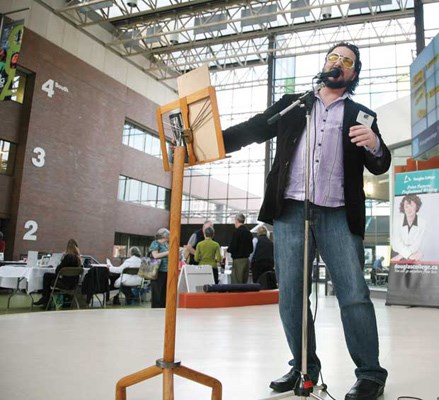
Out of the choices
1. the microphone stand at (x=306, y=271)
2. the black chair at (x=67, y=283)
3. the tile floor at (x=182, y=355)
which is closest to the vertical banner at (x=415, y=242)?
the tile floor at (x=182, y=355)

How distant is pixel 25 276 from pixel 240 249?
3731 millimetres

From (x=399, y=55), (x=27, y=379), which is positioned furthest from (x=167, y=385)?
(x=399, y=55)

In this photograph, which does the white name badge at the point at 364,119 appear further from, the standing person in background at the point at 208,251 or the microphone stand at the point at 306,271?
the standing person in background at the point at 208,251

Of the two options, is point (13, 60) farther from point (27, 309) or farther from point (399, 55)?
point (399, 55)

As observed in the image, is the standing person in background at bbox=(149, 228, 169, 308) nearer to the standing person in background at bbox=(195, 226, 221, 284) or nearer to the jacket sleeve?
the standing person in background at bbox=(195, 226, 221, 284)

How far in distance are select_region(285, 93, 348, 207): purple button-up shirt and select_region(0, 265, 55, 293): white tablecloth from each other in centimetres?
641

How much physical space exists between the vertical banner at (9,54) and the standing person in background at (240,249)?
749 cm

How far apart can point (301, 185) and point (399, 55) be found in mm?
20570

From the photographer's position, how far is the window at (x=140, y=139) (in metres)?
19.2

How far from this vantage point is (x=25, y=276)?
7.25m

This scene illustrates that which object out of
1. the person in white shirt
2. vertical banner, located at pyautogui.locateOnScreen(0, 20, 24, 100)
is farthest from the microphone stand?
vertical banner, located at pyautogui.locateOnScreen(0, 20, 24, 100)

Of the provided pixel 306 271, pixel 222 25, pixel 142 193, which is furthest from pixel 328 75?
pixel 142 193

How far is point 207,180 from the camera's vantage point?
24000 mm

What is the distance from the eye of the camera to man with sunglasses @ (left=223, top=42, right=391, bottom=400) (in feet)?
6.08
